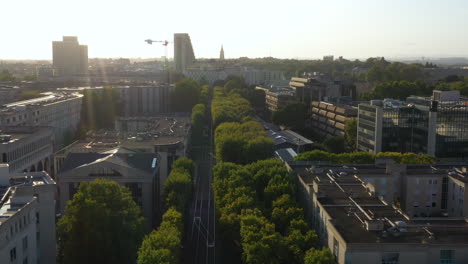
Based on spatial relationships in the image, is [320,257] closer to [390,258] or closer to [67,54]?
[390,258]

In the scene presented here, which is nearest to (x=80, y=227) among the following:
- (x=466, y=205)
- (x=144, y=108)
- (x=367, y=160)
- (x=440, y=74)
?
(x=466, y=205)

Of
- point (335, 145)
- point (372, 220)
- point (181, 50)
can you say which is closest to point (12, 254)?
point (372, 220)

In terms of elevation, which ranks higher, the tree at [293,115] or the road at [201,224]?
the tree at [293,115]

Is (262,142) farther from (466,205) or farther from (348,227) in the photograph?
(348,227)

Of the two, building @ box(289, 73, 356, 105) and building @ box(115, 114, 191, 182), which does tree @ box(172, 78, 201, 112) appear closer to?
building @ box(289, 73, 356, 105)

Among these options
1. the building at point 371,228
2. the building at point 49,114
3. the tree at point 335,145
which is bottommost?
the tree at point 335,145

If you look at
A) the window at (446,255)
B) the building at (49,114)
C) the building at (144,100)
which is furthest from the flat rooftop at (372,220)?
the building at (144,100)

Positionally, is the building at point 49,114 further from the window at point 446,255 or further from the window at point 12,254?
the window at point 446,255
